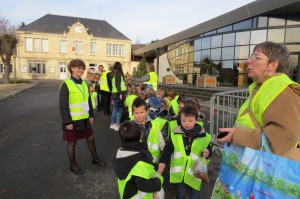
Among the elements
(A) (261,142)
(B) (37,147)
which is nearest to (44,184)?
(B) (37,147)

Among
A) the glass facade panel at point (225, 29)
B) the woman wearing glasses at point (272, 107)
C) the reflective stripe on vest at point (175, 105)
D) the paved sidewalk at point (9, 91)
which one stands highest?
the glass facade panel at point (225, 29)

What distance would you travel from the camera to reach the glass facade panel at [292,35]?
1505 cm

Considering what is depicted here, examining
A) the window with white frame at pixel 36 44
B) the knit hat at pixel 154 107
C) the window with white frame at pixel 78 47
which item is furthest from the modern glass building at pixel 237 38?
the window with white frame at pixel 36 44

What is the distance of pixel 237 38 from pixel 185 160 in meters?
15.9

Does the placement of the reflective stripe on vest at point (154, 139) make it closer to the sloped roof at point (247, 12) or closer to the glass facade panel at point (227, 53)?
the sloped roof at point (247, 12)

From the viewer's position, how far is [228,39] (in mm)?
17672

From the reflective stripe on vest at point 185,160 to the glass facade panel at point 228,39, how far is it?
15.8m

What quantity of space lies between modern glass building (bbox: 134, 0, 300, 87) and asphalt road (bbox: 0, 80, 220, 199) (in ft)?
39.3

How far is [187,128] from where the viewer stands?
118 inches

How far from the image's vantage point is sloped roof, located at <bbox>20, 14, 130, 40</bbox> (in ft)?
141

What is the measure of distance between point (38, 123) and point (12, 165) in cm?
395

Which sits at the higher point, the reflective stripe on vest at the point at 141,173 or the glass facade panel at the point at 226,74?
the glass facade panel at the point at 226,74

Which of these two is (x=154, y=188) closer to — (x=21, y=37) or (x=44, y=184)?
(x=44, y=184)

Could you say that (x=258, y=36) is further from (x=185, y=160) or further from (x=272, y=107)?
(x=272, y=107)
